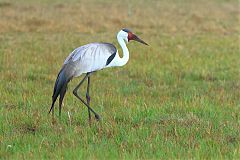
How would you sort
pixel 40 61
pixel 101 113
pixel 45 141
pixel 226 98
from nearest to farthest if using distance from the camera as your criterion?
1. pixel 45 141
2. pixel 101 113
3. pixel 226 98
4. pixel 40 61

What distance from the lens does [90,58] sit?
6855 mm

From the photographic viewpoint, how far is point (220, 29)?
19141 mm

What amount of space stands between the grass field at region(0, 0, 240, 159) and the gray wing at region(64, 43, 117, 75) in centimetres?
67

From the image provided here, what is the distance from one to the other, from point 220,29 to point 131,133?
13785mm

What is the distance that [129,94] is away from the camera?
8711mm

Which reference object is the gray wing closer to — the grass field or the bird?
the bird

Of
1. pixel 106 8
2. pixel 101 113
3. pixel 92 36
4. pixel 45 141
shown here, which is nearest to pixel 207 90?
pixel 101 113

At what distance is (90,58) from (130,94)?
202cm

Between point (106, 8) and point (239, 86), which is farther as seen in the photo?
point (106, 8)

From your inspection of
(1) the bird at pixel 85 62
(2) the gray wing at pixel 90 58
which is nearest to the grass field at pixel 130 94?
(1) the bird at pixel 85 62

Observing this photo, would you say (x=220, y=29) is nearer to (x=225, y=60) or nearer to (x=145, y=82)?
(x=225, y=60)

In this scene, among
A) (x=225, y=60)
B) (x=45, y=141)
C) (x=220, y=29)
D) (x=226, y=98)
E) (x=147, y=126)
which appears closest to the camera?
(x=45, y=141)

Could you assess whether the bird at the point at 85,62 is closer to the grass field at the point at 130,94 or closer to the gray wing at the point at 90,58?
the gray wing at the point at 90,58

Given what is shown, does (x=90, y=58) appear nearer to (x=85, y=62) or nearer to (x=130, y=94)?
(x=85, y=62)
